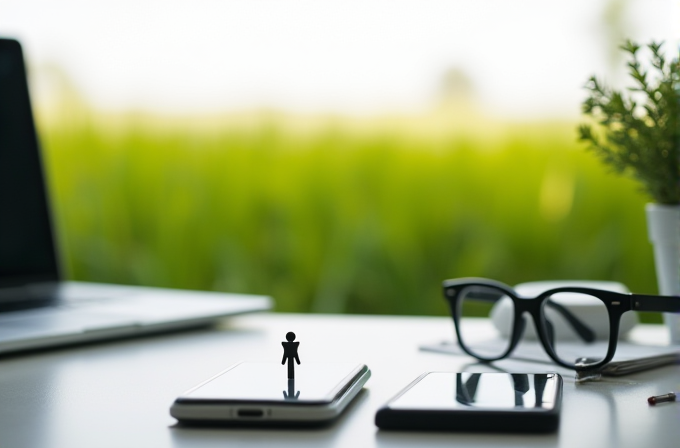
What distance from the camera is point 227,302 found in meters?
1.08

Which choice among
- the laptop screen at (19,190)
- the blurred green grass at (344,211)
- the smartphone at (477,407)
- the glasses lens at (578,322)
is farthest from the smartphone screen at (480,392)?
the blurred green grass at (344,211)

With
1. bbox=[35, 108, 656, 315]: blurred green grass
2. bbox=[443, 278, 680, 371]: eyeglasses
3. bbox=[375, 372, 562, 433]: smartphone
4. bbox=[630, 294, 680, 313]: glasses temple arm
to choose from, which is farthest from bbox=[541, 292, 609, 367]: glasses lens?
bbox=[35, 108, 656, 315]: blurred green grass

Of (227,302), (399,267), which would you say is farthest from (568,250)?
(227,302)

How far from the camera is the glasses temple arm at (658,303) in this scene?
2.29ft

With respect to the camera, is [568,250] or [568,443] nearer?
[568,443]

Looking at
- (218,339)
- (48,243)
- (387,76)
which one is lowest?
(218,339)

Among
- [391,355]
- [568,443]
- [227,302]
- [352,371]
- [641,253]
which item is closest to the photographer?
[568,443]

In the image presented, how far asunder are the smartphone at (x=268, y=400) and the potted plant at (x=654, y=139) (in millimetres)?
407

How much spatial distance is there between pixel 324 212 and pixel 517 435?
1.15m

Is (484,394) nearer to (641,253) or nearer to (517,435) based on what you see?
(517,435)

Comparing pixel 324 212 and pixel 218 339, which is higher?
pixel 324 212

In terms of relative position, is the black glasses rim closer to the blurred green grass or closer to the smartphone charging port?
the smartphone charging port

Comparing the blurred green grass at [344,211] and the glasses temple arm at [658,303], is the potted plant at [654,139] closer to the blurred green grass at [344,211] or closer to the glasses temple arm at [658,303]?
the glasses temple arm at [658,303]

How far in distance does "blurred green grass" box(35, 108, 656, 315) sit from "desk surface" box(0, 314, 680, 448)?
1.80ft
